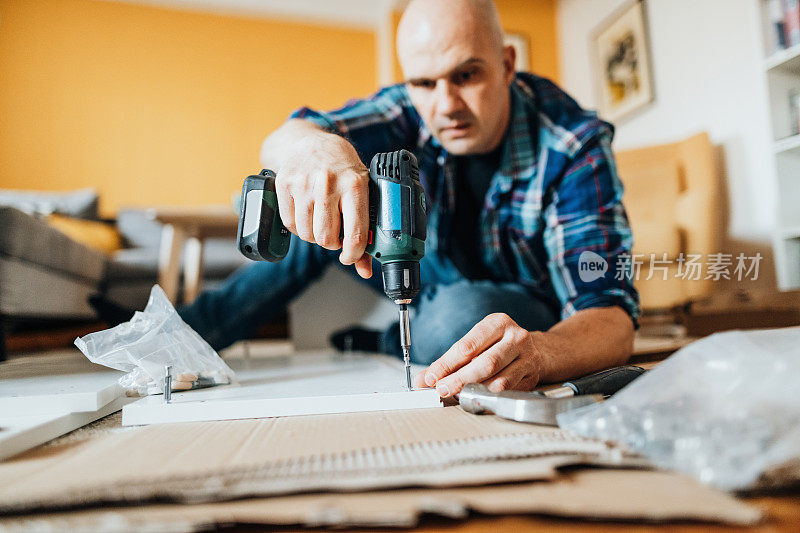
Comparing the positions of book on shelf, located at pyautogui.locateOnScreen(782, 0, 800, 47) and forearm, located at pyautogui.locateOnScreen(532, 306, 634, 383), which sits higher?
book on shelf, located at pyautogui.locateOnScreen(782, 0, 800, 47)

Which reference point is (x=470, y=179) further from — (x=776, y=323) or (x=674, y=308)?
(x=674, y=308)

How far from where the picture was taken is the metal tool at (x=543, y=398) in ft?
1.83

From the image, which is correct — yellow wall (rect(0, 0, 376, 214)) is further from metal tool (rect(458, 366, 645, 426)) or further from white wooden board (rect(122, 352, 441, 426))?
metal tool (rect(458, 366, 645, 426))

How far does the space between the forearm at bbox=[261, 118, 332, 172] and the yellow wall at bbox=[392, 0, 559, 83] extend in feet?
9.63

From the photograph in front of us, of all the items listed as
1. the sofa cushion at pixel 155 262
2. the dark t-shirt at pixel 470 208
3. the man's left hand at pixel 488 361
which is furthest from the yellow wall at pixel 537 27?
the man's left hand at pixel 488 361

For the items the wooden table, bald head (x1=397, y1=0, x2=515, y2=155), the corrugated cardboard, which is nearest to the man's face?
bald head (x1=397, y1=0, x2=515, y2=155)

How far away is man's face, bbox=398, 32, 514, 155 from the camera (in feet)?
3.29

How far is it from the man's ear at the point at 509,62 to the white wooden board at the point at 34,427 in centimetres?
103

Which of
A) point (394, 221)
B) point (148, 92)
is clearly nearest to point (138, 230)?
point (148, 92)

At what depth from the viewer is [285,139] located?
941 mm

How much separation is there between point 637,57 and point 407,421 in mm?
2982

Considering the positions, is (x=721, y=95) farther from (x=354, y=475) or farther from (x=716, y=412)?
(x=354, y=475)

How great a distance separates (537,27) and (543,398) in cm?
385

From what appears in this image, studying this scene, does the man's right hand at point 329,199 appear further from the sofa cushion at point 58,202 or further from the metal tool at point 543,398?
the sofa cushion at point 58,202
